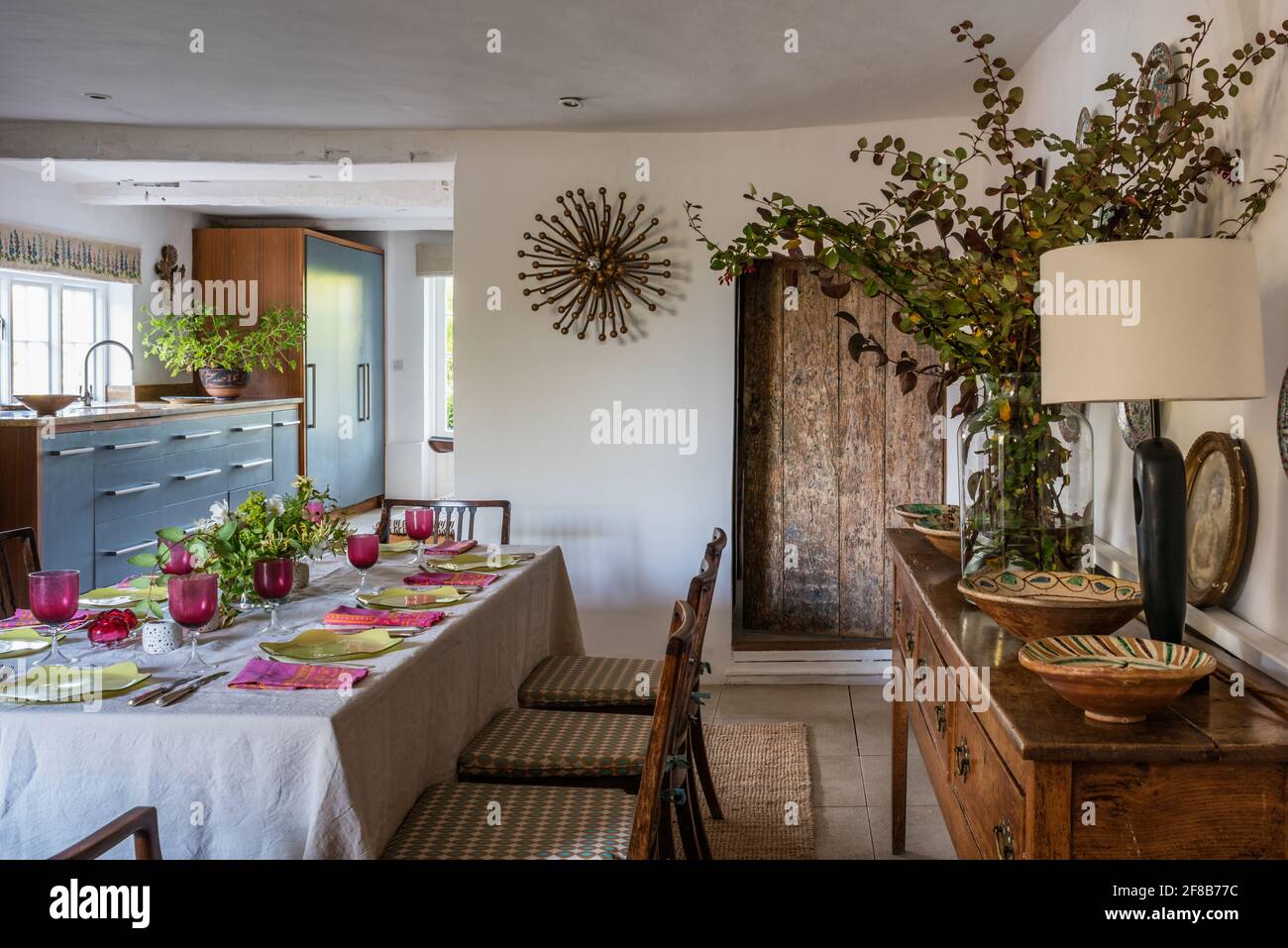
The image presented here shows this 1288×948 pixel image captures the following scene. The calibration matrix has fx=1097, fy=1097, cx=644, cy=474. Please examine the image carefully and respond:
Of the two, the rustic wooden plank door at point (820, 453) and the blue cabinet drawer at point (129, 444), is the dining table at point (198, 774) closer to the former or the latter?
the rustic wooden plank door at point (820, 453)

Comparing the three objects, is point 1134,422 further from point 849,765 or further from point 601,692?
point 849,765

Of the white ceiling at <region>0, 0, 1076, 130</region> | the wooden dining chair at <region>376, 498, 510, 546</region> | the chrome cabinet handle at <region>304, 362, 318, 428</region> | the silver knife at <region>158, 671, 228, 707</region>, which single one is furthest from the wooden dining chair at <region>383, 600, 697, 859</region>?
the chrome cabinet handle at <region>304, 362, 318, 428</region>

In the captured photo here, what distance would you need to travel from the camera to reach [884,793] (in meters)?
3.59

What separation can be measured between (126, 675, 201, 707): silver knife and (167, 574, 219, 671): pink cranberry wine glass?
8 cm

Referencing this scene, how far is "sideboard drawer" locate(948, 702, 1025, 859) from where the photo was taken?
4.99ft

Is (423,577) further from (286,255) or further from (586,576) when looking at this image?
(286,255)

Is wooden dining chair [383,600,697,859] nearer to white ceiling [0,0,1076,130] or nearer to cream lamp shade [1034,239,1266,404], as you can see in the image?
cream lamp shade [1034,239,1266,404]

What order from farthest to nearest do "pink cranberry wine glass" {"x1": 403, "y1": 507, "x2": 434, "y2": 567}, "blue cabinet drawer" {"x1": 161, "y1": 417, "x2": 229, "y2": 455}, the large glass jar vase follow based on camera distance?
"blue cabinet drawer" {"x1": 161, "y1": 417, "x2": 229, "y2": 455} → "pink cranberry wine glass" {"x1": 403, "y1": 507, "x2": 434, "y2": 567} → the large glass jar vase

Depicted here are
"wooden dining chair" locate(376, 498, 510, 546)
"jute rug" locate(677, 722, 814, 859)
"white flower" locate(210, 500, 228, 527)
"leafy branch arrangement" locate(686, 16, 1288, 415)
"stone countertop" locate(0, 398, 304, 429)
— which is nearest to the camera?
"leafy branch arrangement" locate(686, 16, 1288, 415)

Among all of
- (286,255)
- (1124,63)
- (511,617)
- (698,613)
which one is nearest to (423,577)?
(511,617)

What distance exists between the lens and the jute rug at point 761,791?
125 inches
